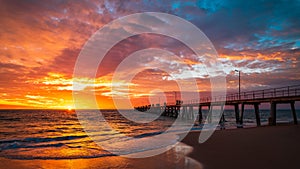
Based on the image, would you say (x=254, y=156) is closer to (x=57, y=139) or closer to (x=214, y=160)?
(x=214, y=160)

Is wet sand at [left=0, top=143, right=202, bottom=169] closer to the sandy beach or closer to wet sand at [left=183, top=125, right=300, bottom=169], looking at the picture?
the sandy beach

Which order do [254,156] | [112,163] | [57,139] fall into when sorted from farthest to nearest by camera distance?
[57,139] < [112,163] < [254,156]

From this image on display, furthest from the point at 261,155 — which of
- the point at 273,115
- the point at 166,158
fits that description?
the point at 273,115

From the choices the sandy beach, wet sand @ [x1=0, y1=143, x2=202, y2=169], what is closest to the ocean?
wet sand @ [x1=0, y1=143, x2=202, y2=169]

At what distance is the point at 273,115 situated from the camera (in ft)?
66.9

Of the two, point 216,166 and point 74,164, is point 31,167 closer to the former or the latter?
point 74,164

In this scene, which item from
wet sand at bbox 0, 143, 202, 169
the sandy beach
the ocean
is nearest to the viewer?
the sandy beach

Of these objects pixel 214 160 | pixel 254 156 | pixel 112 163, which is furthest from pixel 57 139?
pixel 254 156

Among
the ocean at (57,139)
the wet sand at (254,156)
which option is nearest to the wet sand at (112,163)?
the wet sand at (254,156)

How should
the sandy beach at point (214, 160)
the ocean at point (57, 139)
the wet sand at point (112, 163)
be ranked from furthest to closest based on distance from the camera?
the ocean at point (57, 139) → the wet sand at point (112, 163) → the sandy beach at point (214, 160)

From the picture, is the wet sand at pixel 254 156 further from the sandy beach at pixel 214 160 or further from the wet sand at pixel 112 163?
the wet sand at pixel 112 163

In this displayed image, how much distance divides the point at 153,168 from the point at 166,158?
170 centimetres

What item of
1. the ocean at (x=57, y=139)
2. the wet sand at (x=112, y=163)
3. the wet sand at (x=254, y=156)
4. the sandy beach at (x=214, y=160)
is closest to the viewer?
the wet sand at (x=254, y=156)

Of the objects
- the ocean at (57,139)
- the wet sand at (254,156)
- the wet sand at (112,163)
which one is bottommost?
the ocean at (57,139)
